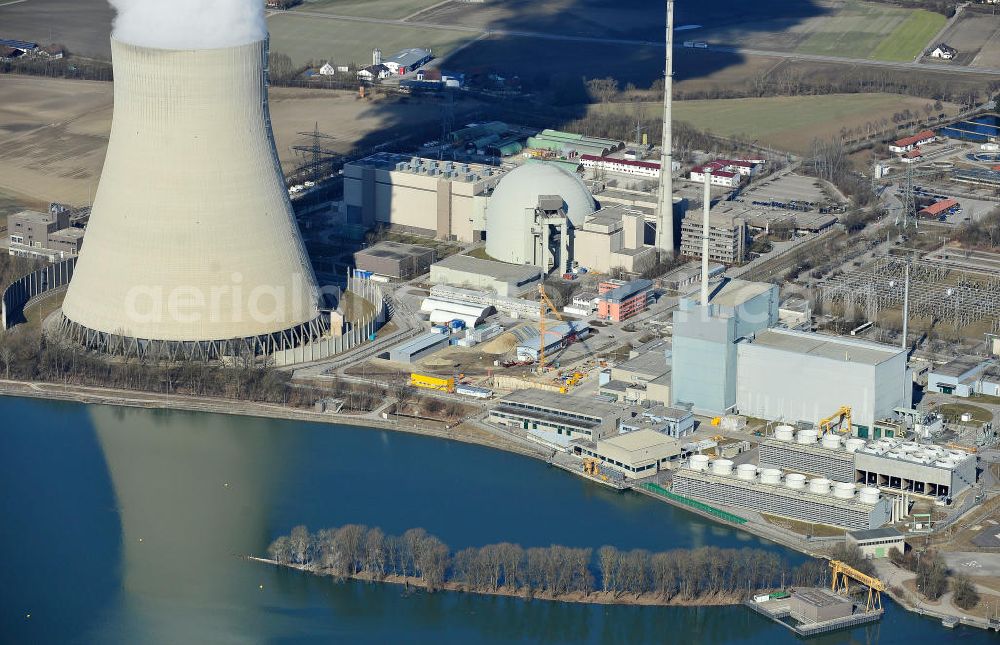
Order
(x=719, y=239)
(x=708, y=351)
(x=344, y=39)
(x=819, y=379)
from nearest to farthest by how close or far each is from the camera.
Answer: (x=819, y=379)
(x=708, y=351)
(x=719, y=239)
(x=344, y=39)

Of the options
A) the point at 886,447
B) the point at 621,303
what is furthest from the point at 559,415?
the point at 621,303

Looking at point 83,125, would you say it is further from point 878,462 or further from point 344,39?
point 878,462

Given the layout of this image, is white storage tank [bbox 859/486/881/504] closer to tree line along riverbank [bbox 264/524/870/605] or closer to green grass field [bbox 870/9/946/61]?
tree line along riverbank [bbox 264/524/870/605]

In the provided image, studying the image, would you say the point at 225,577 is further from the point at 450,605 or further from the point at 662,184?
the point at 662,184

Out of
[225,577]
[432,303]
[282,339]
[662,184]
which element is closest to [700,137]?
[662,184]

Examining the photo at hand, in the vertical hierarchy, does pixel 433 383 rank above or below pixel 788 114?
below

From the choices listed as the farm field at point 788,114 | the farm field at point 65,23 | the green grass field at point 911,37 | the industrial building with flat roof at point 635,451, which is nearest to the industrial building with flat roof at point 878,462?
the industrial building with flat roof at point 635,451

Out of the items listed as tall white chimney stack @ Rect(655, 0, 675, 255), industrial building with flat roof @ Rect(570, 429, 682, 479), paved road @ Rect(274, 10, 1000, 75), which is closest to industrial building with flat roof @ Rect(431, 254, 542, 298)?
tall white chimney stack @ Rect(655, 0, 675, 255)

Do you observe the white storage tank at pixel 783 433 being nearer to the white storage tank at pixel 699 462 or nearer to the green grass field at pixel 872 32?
the white storage tank at pixel 699 462
